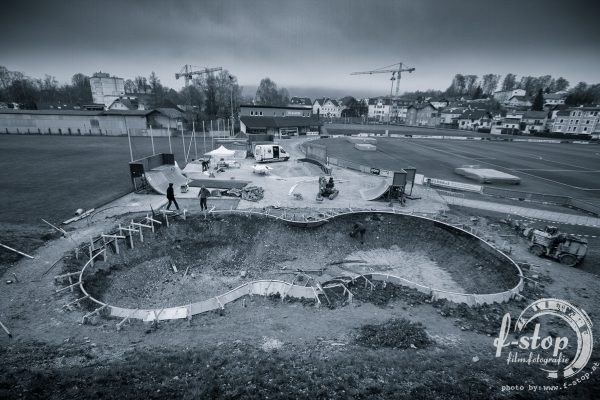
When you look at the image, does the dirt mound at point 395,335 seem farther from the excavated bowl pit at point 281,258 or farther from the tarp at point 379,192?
the tarp at point 379,192

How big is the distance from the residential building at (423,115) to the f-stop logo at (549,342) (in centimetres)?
12791

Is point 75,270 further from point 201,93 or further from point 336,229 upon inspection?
point 201,93

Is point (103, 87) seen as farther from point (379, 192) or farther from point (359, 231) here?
point (359, 231)

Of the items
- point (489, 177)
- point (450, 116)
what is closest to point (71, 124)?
point (489, 177)

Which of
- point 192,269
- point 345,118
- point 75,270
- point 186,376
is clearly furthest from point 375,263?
point 345,118

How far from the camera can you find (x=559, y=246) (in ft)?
48.7

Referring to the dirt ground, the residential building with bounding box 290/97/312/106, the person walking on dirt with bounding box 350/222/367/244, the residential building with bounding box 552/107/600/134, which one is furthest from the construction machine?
the residential building with bounding box 290/97/312/106

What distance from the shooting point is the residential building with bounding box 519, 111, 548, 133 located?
98.3 m

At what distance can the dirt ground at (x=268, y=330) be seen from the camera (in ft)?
23.7

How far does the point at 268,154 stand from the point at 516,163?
41.0 metres

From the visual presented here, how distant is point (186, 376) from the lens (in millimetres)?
7461

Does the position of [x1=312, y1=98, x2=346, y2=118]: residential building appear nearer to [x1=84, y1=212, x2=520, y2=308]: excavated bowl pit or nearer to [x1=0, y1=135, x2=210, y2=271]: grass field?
[x1=0, y1=135, x2=210, y2=271]: grass field

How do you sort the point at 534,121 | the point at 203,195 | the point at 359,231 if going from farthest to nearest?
the point at 534,121 → the point at 203,195 → the point at 359,231

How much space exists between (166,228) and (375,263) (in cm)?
1338
